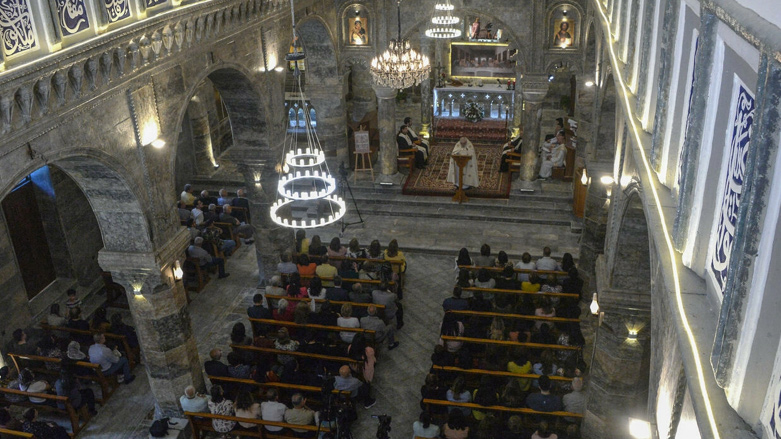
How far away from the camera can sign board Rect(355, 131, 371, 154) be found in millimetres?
17297

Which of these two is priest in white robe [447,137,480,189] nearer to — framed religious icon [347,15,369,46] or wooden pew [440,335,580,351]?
framed religious icon [347,15,369,46]

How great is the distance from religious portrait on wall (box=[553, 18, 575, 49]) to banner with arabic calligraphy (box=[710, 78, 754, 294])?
13264 mm

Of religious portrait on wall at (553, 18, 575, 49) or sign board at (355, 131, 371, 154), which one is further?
sign board at (355, 131, 371, 154)

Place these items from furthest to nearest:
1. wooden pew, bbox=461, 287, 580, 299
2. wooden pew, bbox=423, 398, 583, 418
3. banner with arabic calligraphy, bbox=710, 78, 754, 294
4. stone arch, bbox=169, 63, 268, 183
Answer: stone arch, bbox=169, 63, 268, 183, wooden pew, bbox=461, 287, 580, 299, wooden pew, bbox=423, 398, 583, 418, banner with arabic calligraphy, bbox=710, 78, 754, 294

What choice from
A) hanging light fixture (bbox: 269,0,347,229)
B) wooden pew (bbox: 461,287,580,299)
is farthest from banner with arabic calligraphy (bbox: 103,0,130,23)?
wooden pew (bbox: 461,287,580,299)

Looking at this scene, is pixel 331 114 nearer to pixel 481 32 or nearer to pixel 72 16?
pixel 481 32

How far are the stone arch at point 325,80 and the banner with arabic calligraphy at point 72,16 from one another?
27.9ft

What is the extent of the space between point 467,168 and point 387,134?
7.10 feet

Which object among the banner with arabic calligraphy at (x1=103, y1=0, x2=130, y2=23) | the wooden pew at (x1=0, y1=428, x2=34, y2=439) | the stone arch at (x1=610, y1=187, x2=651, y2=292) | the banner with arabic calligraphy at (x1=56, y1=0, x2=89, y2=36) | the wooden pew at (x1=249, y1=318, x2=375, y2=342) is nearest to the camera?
the banner with arabic calligraphy at (x1=56, y1=0, x2=89, y2=36)

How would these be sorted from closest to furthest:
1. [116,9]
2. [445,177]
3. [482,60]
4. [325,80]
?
1. [116,9]
2. [325,80]
3. [445,177]
4. [482,60]

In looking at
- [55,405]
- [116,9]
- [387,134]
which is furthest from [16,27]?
[387,134]

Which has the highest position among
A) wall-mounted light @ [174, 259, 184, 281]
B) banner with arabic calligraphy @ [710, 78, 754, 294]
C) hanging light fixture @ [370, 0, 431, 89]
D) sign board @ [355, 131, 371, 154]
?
banner with arabic calligraphy @ [710, 78, 754, 294]

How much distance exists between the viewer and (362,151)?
17.6 meters

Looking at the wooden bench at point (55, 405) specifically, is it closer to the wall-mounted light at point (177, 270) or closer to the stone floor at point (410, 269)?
the stone floor at point (410, 269)
